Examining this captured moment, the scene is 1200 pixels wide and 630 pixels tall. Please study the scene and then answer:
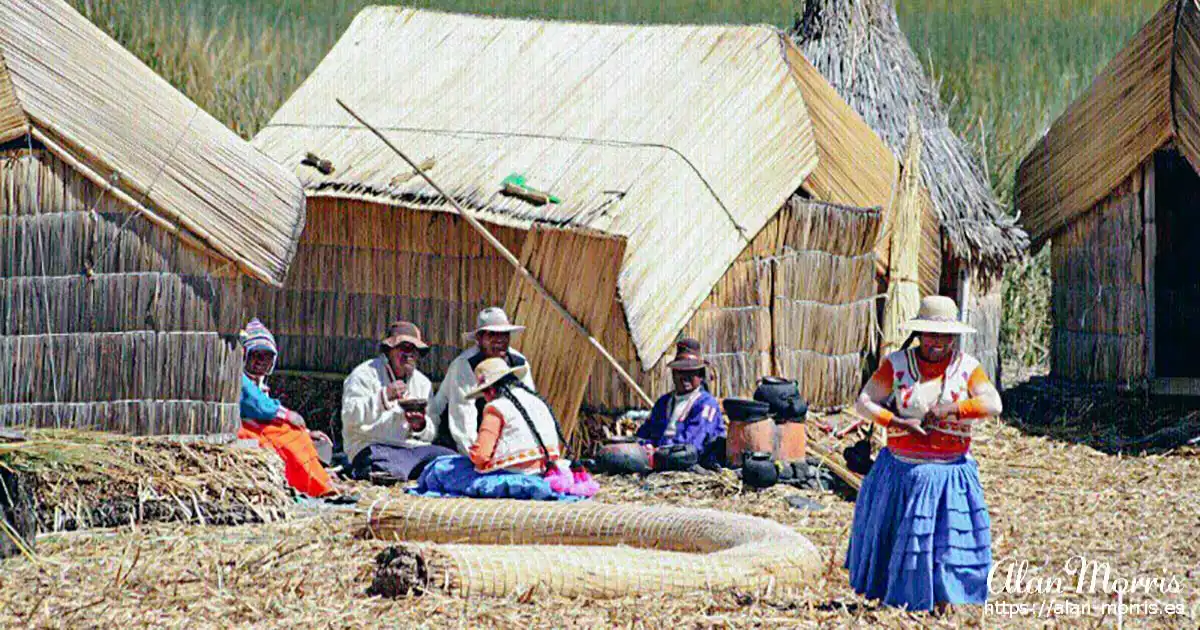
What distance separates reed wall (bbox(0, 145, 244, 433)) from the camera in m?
9.67

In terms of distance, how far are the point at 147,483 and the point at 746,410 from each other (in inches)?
138

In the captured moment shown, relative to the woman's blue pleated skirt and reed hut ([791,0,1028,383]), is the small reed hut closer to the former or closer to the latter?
reed hut ([791,0,1028,383])

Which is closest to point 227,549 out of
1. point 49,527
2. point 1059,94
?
point 49,527

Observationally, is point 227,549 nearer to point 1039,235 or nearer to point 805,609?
point 805,609

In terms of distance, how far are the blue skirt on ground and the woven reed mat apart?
1.72 ft

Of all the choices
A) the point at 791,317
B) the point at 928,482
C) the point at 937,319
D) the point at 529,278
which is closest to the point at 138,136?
the point at 529,278

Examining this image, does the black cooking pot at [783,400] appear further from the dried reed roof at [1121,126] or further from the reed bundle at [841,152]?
the dried reed roof at [1121,126]

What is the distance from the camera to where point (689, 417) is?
11.7 meters

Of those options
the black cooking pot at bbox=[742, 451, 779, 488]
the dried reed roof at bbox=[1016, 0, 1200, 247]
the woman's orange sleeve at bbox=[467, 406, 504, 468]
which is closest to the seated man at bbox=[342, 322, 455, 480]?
the woman's orange sleeve at bbox=[467, 406, 504, 468]

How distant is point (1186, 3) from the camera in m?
13.9

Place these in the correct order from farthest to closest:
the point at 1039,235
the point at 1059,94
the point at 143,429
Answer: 1. the point at 1059,94
2. the point at 1039,235
3. the point at 143,429

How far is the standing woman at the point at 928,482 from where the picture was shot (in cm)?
786

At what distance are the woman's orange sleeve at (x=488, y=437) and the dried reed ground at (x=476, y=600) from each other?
784mm

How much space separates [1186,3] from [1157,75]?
21.4 inches
